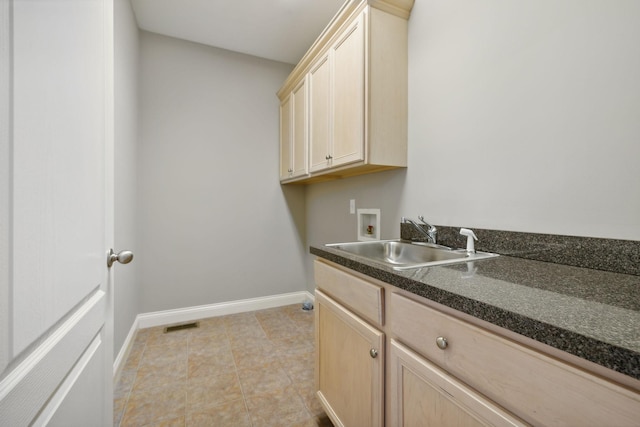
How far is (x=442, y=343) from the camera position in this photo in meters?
0.68

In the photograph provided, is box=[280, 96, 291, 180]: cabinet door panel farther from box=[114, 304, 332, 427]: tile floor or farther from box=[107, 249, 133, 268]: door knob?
box=[107, 249, 133, 268]: door knob

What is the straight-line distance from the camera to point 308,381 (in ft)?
5.57

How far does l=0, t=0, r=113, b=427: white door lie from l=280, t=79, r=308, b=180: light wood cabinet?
1563 mm

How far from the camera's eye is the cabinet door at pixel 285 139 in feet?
8.71

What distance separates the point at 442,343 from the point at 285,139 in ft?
8.04

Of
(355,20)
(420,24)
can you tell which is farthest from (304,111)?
(420,24)

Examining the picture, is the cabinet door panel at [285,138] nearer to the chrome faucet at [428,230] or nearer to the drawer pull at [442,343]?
the chrome faucet at [428,230]

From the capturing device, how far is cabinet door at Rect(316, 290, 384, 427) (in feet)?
3.11

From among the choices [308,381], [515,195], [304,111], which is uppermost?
[304,111]

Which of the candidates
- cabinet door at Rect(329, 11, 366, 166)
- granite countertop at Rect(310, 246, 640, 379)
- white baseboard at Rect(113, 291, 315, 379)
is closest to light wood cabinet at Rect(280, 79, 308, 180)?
cabinet door at Rect(329, 11, 366, 166)

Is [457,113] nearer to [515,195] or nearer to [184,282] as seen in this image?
[515,195]

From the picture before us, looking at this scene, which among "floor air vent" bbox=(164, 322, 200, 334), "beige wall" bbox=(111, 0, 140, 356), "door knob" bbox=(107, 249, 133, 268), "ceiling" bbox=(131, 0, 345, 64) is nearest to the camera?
"door knob" bbox=(107, 249, 133, 268)

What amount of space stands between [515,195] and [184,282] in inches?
106

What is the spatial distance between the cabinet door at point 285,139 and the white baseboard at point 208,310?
4.36 feet
